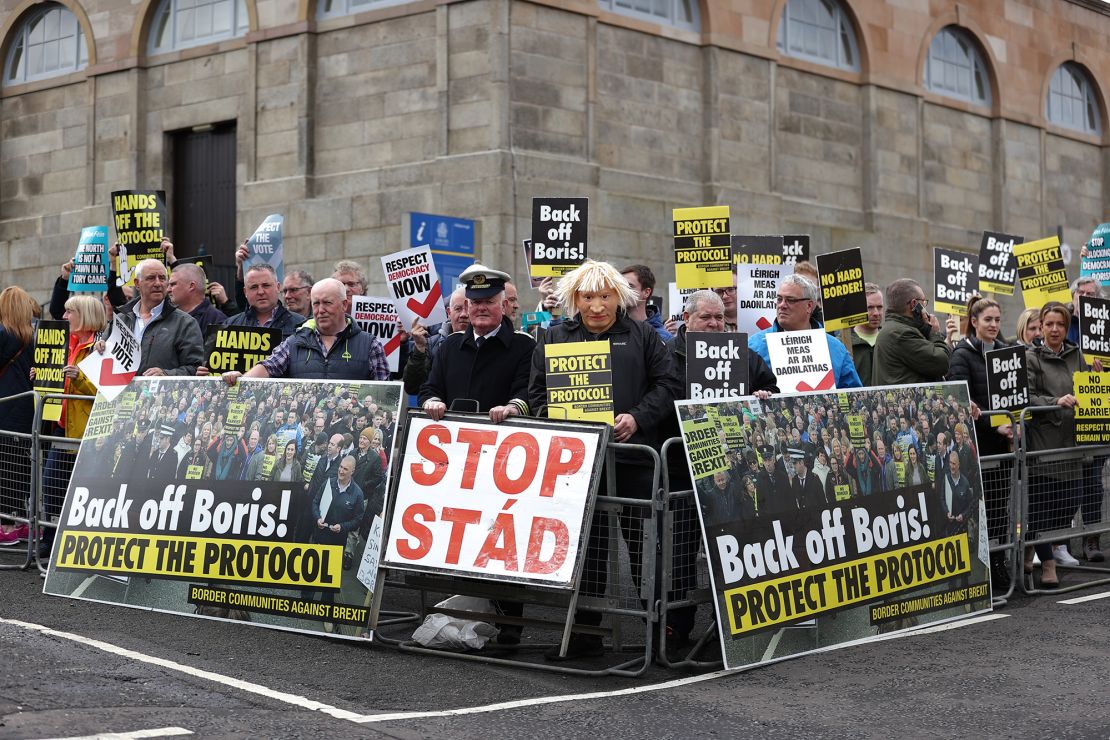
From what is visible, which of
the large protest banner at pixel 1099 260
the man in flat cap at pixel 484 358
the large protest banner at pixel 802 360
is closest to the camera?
the man in flat cap at pixel 484 358

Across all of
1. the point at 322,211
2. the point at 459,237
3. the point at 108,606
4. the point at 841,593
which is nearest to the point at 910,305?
the point at 841,593

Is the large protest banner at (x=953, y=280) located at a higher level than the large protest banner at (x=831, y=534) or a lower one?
higher

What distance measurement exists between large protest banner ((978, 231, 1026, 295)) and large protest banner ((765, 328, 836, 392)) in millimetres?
5383

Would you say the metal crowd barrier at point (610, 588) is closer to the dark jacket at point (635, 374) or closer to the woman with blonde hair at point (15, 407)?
the dark jacket at point (635, 374)

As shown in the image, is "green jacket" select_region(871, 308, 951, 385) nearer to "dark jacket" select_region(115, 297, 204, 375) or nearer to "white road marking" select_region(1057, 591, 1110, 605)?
"white road marking" select_region(1057, 591, 1110, 605)

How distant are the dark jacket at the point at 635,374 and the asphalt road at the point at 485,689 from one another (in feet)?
4.53

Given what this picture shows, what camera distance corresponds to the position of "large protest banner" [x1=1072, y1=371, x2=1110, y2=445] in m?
10.4

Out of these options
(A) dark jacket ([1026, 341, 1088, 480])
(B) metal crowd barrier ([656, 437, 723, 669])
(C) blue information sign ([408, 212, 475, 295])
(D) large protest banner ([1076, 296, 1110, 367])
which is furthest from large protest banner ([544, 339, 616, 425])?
(C) blue information sign ([408, 212, 475, 295])

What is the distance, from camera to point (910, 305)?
10.4m

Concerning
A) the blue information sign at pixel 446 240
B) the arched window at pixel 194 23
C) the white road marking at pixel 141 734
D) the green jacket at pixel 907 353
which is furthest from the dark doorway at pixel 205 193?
the white road marking at pixel 141 734

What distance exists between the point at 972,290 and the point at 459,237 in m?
5.70

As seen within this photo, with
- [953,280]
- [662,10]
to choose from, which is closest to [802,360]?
[953,280]

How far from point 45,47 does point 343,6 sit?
7036 millimetres

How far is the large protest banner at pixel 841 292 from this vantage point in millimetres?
11492
